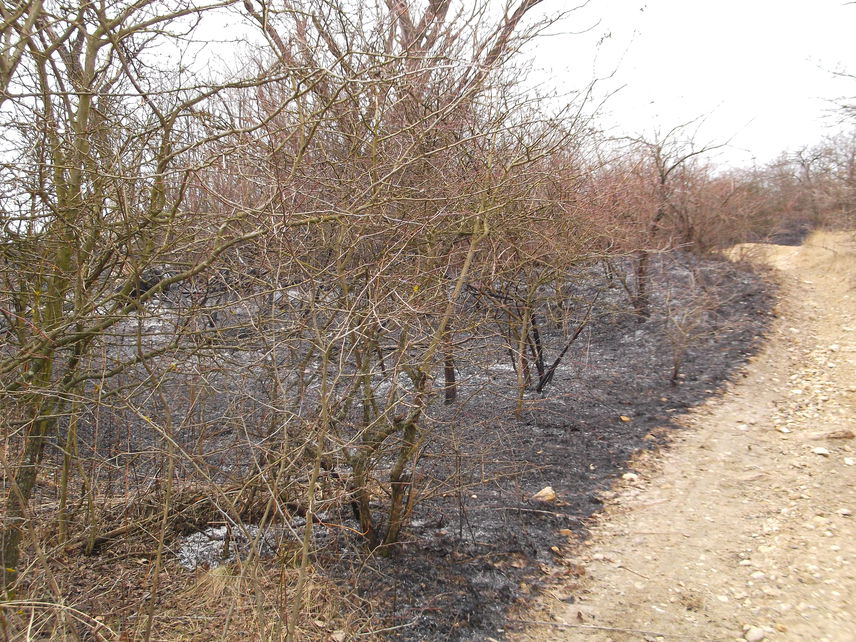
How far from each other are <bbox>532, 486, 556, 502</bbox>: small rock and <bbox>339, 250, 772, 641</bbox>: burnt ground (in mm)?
52

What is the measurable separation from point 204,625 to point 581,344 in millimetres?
7669

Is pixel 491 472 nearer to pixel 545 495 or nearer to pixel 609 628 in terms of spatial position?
pixel 545 495

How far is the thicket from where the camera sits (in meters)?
2.96

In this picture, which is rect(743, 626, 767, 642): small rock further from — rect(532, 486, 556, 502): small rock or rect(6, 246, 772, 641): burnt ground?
rect(532, 486, 556, 502): small rock

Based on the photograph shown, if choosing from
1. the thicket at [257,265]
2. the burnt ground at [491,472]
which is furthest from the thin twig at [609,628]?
the thicket at [257,265]

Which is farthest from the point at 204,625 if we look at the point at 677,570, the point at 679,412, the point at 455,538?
the point at 679,412

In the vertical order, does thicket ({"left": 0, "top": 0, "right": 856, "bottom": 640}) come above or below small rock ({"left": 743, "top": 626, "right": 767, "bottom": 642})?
above

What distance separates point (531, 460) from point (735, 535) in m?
2.01

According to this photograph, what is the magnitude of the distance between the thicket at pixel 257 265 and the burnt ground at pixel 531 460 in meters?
0.37

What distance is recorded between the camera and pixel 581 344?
9.98 metres

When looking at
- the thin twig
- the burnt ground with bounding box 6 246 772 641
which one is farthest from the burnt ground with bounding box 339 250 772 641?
the thin twig

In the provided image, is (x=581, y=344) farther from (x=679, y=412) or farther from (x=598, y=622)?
(x=598, y=622)

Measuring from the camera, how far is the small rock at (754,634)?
3.31 metres

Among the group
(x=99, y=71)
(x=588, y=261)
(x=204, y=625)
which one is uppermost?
(x=99, y=71)
